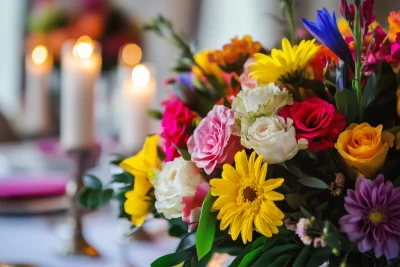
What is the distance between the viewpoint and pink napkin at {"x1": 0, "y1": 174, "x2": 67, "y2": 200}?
99 centimetres

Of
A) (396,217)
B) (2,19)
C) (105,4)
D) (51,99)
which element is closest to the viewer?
(396,217)

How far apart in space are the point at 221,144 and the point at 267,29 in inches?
64.2

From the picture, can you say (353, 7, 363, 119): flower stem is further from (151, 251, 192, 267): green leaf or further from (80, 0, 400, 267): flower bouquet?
(151, 251, 192, 267): green leaf

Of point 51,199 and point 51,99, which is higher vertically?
point 51,199

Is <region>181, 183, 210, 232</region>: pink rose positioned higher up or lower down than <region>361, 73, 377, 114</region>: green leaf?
lower down

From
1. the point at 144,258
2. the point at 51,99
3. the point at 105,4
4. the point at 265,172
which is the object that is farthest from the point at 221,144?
the point at 105,4

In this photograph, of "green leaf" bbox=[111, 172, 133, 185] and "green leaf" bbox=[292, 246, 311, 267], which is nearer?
"green leaf" bbox=[292, 246, 311, 267]

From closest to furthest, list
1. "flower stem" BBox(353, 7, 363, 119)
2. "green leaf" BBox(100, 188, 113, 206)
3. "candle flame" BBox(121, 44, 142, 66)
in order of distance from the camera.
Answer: "flower stem" BBox(353, 7, 363, 119) < "green leaf" BBox(100, 188, 113, 206) < "candle flame" BBox(121, 44, 142, 66)

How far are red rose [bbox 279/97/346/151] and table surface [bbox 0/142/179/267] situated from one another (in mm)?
386

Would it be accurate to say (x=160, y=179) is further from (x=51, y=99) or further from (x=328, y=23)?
(x=51, y=99)

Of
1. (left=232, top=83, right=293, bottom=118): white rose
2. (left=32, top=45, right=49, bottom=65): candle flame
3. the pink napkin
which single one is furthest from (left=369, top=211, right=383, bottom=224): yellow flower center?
(left=32, top=45, right=49, bottom=65): candle flame

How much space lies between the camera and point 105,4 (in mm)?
2828

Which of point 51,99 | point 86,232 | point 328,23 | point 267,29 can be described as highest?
point 328,23

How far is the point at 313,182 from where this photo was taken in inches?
16.6
